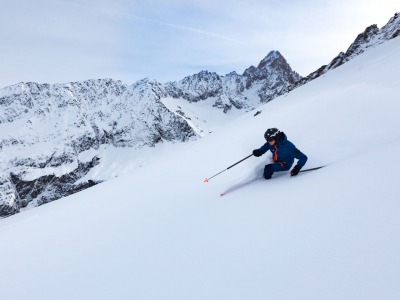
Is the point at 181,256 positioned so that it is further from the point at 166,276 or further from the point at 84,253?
the point at 84,253

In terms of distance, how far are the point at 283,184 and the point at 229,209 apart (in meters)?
1.21

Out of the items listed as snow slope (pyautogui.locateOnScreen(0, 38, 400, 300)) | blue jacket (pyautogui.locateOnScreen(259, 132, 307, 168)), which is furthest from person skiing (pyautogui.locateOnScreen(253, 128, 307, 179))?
snow slope (pyautogui.locateOnScreen(0, 38, 400, 300))

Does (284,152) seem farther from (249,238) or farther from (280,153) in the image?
(249,238)

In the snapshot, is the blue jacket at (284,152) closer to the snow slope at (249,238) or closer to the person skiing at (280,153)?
the person skiing at (280,153)

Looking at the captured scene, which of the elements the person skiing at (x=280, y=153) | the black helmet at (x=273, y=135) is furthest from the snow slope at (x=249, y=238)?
the black helmet at (x=273, y=135)

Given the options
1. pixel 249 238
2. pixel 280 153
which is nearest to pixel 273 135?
→ pixel 280 153

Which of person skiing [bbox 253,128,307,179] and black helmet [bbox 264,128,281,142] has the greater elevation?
black helmet [bbox 264,128,281,142]

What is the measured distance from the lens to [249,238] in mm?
3395

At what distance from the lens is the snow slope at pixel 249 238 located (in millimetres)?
2396

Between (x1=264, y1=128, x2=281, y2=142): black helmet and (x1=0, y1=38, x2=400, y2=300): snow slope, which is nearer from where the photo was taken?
(x1=0, y1=38, x2=400, y2=300): snow slope

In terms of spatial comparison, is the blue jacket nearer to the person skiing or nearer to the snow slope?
the person skiing

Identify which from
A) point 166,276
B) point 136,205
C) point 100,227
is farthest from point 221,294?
point 136,205

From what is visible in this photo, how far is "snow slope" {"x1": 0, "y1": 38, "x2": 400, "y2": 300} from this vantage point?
2.40 m

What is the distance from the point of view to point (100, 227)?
6.05 m
